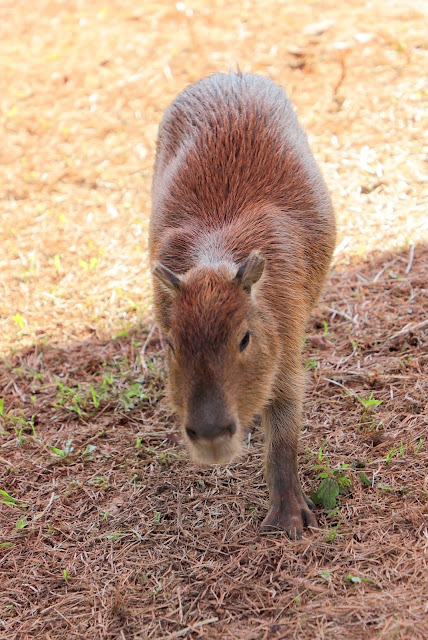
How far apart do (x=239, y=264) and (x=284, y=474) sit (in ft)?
3.47

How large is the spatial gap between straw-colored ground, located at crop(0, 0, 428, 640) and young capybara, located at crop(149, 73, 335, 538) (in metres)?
0.42

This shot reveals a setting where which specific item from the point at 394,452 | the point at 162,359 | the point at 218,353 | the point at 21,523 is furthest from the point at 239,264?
the point at 21,523

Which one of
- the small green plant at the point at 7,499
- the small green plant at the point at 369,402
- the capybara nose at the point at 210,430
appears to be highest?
the capybara nose at the point at 210,430

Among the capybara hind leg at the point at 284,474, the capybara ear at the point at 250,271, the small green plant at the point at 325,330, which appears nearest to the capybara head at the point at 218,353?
the capybara ear at the point at 250,271

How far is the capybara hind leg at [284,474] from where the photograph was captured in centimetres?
342

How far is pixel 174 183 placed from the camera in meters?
4.05

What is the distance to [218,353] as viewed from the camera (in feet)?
9.57

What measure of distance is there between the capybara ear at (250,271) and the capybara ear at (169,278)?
257mm

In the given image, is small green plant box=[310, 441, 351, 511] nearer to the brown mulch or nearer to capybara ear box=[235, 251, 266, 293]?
the brown mulch

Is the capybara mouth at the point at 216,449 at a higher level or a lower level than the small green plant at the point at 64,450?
higher

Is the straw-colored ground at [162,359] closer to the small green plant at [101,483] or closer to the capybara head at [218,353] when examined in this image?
the small green plant at [101,483]

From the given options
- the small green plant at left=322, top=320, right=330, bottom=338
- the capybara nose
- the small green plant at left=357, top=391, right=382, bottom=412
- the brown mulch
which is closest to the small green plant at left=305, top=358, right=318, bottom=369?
the brown mulch

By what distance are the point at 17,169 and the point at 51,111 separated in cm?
107

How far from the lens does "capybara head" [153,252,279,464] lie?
283 cm
